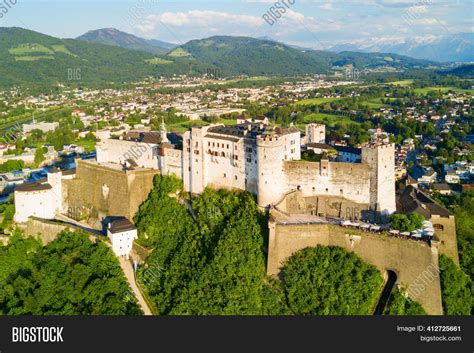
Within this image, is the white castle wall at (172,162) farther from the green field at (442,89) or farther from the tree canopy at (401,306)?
the green field at (442,89)

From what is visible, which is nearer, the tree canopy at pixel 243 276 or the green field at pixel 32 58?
the tree canopy at pixel 243 276

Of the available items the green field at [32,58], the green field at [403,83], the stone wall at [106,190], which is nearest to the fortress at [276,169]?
the stone wall at [106,190]

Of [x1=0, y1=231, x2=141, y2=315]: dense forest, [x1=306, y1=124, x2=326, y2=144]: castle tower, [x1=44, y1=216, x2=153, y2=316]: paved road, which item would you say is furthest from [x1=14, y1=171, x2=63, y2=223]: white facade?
[x1=306, y1=124, x2=326, y2=144]: castle tower

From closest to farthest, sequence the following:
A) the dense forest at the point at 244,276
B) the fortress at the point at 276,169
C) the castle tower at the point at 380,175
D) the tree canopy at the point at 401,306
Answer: the tree canopy at the point at 401,306
the dense forest at the point at 244,276
the castle tower at the point at 380,175
the fortress at the point at 276,169

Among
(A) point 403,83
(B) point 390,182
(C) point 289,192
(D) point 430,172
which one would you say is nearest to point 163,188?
(C) point 289,192

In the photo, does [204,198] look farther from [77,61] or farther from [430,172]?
[77,61]

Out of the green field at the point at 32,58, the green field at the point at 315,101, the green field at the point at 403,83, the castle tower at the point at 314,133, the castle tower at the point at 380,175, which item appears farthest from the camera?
A: the green field at the point at 32,58

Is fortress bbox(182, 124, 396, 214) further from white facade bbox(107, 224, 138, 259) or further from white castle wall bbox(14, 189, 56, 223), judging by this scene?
white castle wall bbox(14, 189, 56, 223)
